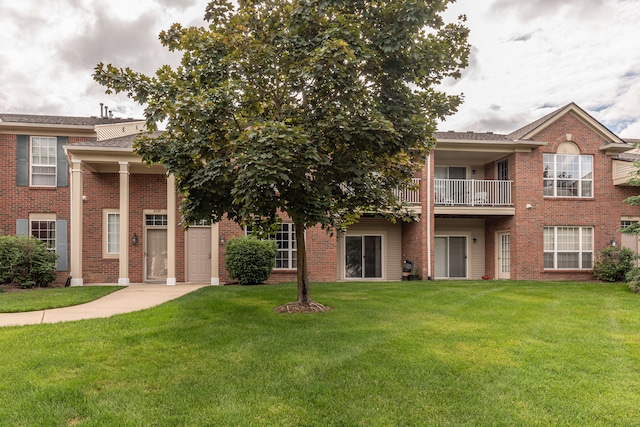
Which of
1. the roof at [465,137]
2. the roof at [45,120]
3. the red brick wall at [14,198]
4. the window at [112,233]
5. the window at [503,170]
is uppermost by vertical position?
the roof at [45,120]

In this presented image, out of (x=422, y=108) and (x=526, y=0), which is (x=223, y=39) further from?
(x=526, y=0)

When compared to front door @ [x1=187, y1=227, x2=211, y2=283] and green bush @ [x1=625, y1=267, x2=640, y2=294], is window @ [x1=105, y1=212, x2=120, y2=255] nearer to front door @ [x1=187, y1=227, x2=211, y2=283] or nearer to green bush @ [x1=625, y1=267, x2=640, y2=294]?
front door @ [x1=187, y1=227, x2=211, y2=283]

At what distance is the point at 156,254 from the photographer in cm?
1513

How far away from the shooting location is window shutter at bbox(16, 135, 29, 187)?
14.5m

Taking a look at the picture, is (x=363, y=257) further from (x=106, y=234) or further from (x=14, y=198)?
(x=14, y=198)

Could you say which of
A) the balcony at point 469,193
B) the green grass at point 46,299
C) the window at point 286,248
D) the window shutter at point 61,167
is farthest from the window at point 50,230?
the balcony at point 469,193

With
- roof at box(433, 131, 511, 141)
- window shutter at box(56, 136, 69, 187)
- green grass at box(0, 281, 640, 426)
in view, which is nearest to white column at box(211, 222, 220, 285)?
green grass at box(0, 281, 640, 426)

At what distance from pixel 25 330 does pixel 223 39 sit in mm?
5948

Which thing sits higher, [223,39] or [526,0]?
[526,0]

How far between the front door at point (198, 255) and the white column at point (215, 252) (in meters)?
1.06

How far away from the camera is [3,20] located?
12.6m

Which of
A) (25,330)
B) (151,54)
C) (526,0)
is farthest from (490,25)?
(25,330)

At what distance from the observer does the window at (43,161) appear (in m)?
14.7

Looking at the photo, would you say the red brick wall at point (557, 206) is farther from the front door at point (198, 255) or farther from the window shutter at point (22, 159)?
the window shutter at point (22, 159)
